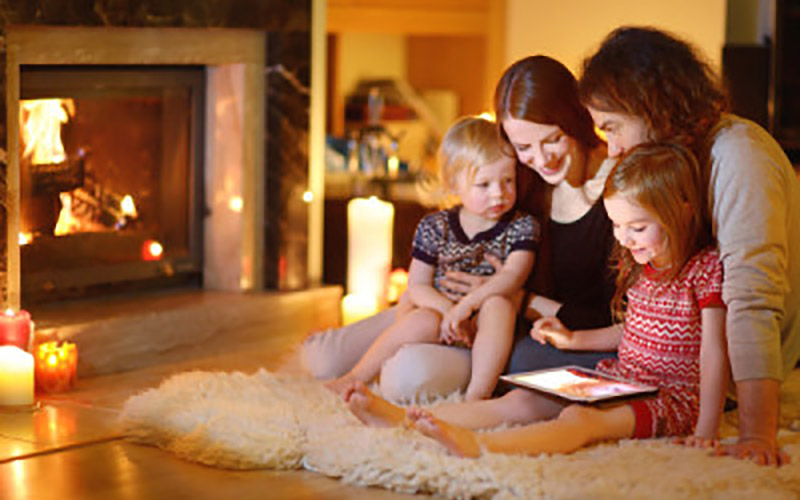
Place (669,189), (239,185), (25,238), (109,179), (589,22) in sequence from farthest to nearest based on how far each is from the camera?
(589,22), (239,185), (109,179), (25,238), (669,189)

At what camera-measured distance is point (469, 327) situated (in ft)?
8.95

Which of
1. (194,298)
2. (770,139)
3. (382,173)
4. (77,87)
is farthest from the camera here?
(382,173)

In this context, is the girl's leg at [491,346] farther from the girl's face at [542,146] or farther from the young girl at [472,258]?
the girl's face at [542,146]

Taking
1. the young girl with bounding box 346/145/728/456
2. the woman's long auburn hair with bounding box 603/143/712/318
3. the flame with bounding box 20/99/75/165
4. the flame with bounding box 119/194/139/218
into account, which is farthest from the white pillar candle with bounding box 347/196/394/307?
the woman's long auburn hair with bounding box 603/143/712/318

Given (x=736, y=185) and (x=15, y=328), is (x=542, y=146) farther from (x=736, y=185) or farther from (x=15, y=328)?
(x=15, y=328)

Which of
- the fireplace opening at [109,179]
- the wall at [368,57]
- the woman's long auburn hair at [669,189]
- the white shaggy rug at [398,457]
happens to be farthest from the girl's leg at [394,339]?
the wall at [368,57]

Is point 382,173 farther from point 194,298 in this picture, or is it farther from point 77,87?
point 77,87

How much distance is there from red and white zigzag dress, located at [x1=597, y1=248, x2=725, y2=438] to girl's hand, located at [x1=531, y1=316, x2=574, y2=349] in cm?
20

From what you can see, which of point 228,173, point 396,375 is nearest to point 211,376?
point 396,375

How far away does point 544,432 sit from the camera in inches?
90.6

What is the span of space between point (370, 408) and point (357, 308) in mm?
1136

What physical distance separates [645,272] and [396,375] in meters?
0.57

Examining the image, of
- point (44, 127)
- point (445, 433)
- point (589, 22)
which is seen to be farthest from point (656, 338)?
point (589, 22)

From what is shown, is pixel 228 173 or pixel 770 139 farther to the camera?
pixel 228 173
